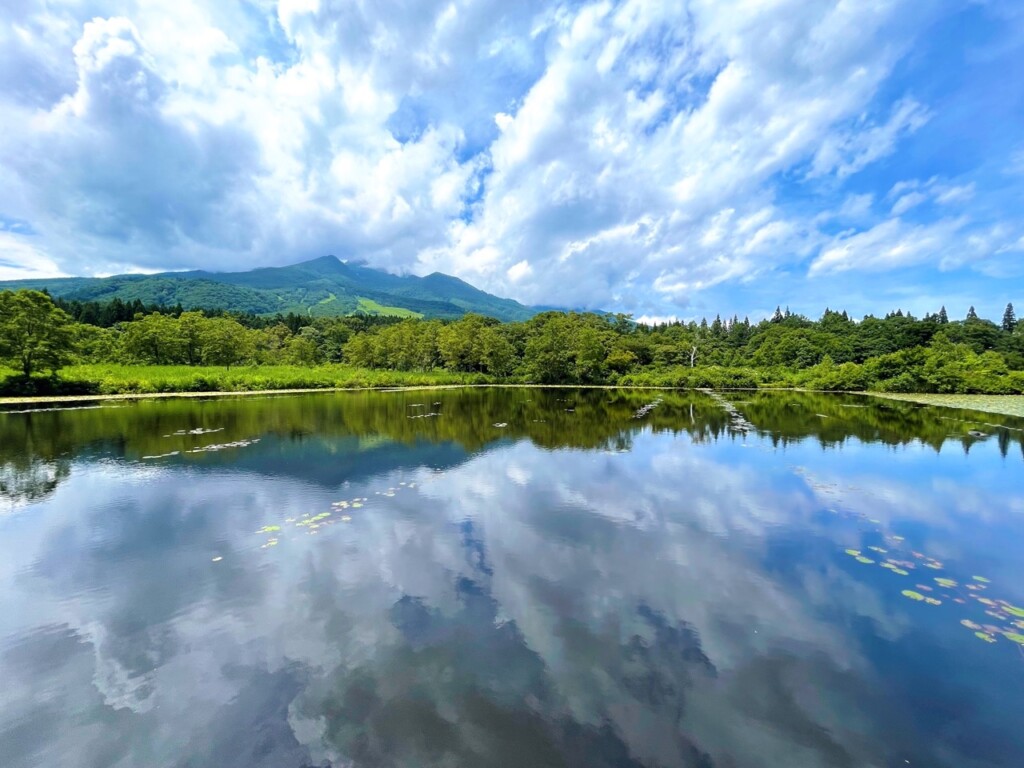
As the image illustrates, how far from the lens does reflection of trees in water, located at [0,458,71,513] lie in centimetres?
1212

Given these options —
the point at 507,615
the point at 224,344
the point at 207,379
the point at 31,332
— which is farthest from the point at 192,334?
the point at 507,615

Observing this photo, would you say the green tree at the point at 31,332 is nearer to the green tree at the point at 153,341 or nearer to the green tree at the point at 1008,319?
the green tree at the point at 153,341

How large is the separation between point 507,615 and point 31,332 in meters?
43.9

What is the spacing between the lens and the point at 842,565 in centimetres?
873

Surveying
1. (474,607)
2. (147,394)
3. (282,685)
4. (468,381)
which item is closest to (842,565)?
(474,607)

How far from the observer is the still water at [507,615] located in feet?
15.6

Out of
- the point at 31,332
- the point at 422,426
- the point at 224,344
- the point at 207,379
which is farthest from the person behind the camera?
the point at 224,344

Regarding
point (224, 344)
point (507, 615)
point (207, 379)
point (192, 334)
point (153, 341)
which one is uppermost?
point (192, 334)

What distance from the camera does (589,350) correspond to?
65188 millimetres

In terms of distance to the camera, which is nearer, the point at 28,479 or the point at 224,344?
the point at 28,479

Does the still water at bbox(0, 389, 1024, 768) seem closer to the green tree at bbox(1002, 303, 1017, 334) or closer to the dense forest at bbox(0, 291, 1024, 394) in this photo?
the dense forest at bbox(0, 291, 1024, 394)

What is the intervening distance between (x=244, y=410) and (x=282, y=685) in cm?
2954

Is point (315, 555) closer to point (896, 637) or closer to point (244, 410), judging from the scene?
point (896, 637)

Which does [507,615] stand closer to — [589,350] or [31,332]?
[31,332]
